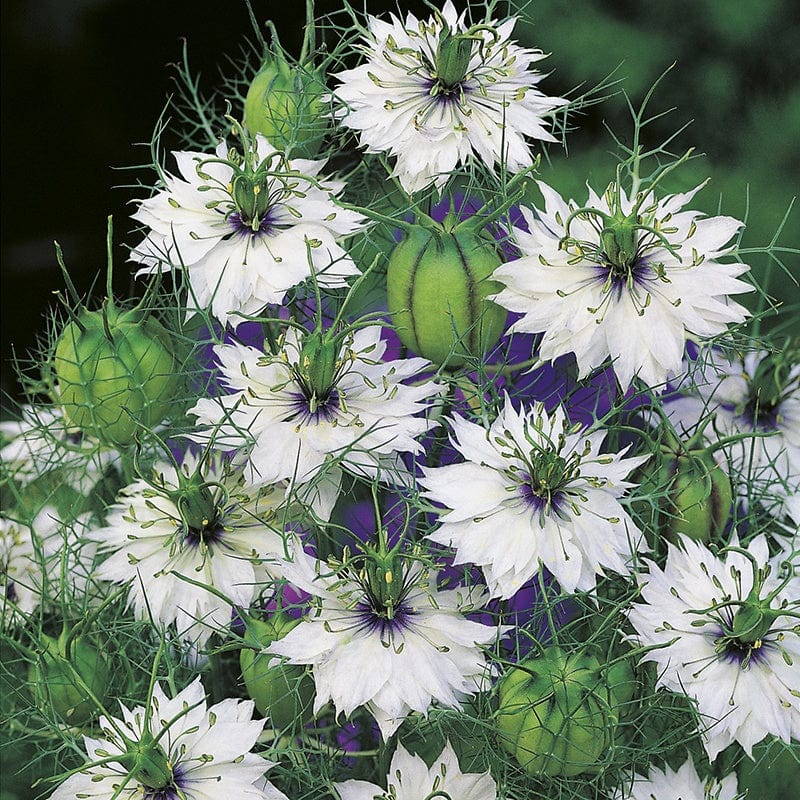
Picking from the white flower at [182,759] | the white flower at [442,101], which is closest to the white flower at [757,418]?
the white flower at [442,101]

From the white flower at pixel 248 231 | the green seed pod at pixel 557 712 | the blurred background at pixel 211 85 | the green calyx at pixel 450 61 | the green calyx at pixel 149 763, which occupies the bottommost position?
the green seed pod at pixel 557 712

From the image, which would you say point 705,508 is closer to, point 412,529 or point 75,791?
point 412,529

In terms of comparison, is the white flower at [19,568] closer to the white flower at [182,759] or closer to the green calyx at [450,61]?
the white flower at [182,759]

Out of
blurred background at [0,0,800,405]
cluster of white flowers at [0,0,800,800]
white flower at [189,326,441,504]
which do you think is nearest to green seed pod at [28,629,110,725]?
cluster of white flowers at [0,0,800,800]

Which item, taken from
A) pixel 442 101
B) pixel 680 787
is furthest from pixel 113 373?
pixel 680 787

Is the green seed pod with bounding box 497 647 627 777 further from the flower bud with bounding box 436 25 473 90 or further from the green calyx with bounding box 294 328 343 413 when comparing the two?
the flower bud with bounding box 436 25 473 90

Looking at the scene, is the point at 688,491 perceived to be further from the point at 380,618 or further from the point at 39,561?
the point at 39,561
